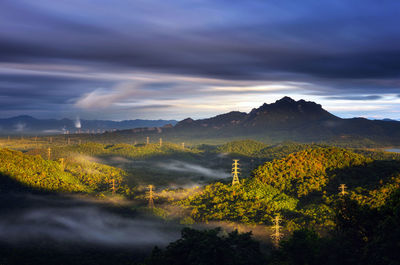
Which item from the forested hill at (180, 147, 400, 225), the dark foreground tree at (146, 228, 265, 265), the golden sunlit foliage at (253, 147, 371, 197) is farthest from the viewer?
the golden sunlit foliage at (253, 147, 371, 197)

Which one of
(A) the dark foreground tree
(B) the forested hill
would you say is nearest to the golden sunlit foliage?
(B) the forested hill

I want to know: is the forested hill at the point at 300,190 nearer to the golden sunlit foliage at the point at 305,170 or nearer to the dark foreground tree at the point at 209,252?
the golden sunlit foliage at the point at 305,170

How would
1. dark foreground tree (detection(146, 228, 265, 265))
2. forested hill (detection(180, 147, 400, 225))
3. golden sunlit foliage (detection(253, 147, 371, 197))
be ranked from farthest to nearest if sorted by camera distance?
1. golden sunlit foliage (detection(253, 147, 371, 197))
2. forested hill (detection(180, 147, 400, 225))
3. dark foreground tree (detection(146, 228, 265, 265))

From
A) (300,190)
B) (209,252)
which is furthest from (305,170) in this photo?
(209,252)

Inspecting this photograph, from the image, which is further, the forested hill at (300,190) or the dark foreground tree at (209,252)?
the forested hill at (300,190)

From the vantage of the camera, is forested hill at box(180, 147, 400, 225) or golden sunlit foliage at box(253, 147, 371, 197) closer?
forested hill at box(180, 147, 400, 225)

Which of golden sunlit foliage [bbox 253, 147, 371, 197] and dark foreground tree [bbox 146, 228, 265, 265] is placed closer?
dark foreground tree [bbox 146, 228, 265, 265]

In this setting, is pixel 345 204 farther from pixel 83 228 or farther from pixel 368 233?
pixel 83 228

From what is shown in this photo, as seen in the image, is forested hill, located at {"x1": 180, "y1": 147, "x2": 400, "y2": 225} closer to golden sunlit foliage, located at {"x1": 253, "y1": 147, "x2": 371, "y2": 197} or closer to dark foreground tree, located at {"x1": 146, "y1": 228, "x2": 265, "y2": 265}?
golden sunlit foliage, located at {"x1": 253, "y1": 147, "x2": 371, "y2": 197}

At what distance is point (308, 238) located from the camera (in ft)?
192

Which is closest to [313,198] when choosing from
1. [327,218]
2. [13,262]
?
[327,218]

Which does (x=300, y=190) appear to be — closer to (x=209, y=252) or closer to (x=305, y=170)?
(x=305, y=170)

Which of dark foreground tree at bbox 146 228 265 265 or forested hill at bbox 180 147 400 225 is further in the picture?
forested hill at bbox 180 147 400 225

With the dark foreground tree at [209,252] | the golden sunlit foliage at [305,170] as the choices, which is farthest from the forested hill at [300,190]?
the dark foreground tree at [209,252]
